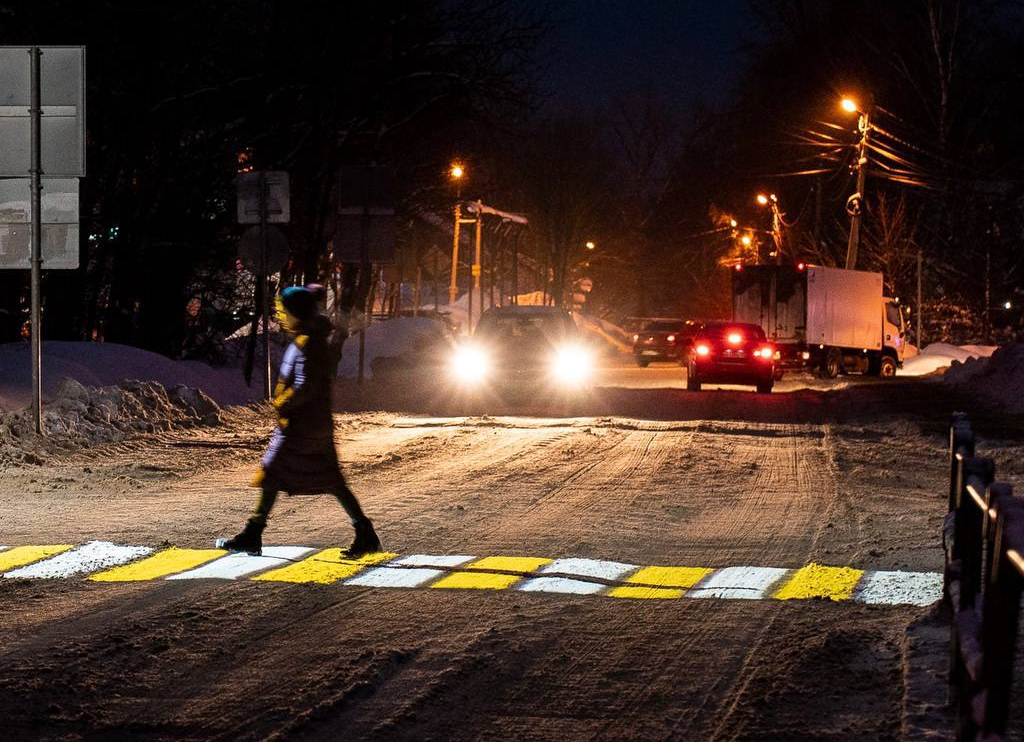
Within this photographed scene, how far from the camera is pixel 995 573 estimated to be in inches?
151

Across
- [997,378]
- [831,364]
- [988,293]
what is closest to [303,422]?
[997,378]

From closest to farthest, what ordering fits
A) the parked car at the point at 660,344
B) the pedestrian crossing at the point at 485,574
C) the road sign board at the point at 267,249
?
the pedestrian crossing at the point at 485,574, the road sign board at the point at 267,249, the parked car at the point at 660,344

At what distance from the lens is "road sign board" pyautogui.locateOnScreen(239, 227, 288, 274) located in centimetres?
2170

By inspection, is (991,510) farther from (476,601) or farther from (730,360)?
(730,360)

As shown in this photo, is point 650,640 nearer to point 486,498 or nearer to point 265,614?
point 265,614

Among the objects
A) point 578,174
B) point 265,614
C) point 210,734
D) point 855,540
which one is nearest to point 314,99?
point 855,540

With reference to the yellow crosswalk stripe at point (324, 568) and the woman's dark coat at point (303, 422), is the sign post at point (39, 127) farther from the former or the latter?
the yellow crosswalk stripe at point (324, 568)

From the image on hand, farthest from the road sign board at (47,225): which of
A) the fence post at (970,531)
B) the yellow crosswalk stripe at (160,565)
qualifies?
the fence post at (970,531)

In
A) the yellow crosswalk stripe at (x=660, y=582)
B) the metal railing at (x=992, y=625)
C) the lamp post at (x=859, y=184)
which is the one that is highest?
the lamp post at (x=859, y=184)

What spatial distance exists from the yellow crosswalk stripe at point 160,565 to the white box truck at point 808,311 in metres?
33.8

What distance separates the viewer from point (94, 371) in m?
19.6

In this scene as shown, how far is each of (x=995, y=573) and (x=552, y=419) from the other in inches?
709

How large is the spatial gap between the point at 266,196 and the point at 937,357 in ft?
113

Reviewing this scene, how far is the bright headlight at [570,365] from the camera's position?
2628 cm
